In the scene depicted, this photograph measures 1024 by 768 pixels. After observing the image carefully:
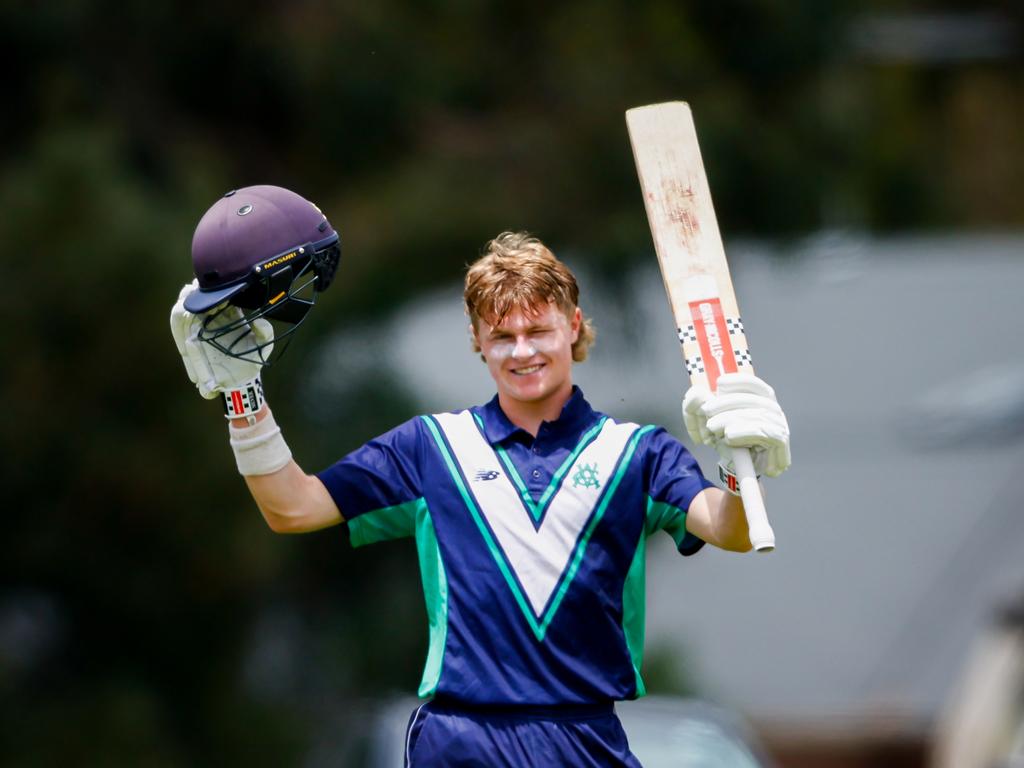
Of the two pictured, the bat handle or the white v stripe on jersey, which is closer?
the bat handle

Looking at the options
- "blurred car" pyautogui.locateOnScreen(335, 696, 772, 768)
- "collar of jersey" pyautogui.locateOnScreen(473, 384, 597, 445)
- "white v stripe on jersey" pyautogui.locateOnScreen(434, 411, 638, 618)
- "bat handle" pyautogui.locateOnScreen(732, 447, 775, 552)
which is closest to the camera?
"bat handle" pyautogui.locateOnScreen(732, 447, 775, 552)

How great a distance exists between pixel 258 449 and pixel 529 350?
1.69 ft

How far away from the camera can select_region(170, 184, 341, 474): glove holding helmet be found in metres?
3.16

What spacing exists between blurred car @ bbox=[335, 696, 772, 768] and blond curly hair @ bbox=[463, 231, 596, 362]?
1742mm

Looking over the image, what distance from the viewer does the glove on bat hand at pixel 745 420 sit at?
118 inches

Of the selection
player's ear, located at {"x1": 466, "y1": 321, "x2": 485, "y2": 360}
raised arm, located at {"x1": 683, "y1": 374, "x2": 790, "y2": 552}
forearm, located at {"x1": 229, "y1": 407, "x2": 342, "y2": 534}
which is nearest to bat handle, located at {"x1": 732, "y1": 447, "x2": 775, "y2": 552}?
raised arm, located at {"x1": 683, "y1": 374, "x2": 790, "y2": 552}

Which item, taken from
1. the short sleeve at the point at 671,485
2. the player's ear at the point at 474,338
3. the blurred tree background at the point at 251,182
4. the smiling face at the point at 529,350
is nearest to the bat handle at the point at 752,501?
the short sleeve at the point at 671,485

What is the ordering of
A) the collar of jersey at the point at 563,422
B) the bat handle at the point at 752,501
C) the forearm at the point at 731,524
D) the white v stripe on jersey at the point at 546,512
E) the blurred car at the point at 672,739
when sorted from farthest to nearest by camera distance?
the blurred car at the point at 672,739, the collar of jersey at the point at 563,422, the white v stripe on jersey at the point at 546,512, the forearm at the point at 731,524, the bat handle at the point at 752,501

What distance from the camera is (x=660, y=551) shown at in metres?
10.2

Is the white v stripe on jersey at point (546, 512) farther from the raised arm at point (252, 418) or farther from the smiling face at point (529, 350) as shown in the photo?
the raised arm at point (252, 418)

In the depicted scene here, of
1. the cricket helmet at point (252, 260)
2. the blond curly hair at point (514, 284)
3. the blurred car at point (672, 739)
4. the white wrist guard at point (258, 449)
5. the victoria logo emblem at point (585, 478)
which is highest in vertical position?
the cricket helmet at point (252, 260)

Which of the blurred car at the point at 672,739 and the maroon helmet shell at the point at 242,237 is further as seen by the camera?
the blurred car at the point at 672,739

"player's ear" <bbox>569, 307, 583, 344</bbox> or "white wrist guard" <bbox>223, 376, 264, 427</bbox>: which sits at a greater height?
"white wrist guard" <bbox>223, 376, 264, 427</bbox>

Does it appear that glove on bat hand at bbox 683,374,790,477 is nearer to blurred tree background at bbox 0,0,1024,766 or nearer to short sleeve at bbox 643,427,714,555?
short sleeve at bbox 643,427,714,555
